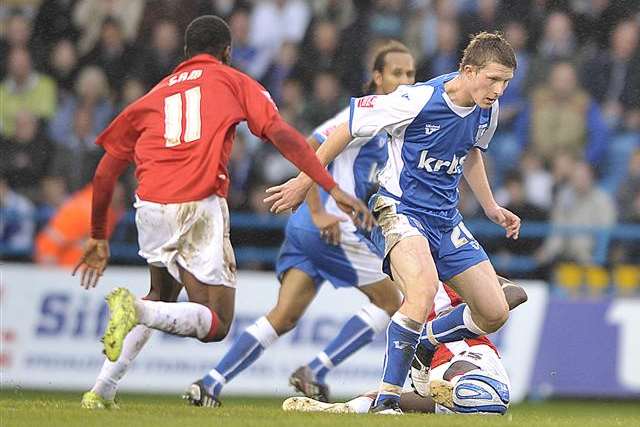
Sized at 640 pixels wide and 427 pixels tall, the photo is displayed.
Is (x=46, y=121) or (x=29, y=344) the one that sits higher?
(x=46, y=121)

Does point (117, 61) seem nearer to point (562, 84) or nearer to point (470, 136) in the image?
point (562, 84)

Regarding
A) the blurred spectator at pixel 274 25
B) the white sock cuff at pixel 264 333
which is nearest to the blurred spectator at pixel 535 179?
the blurred spectator at pixel 274 25

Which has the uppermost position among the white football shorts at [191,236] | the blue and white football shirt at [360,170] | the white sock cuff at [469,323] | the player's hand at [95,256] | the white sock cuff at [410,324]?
the blue and white football shirt at [360,170]

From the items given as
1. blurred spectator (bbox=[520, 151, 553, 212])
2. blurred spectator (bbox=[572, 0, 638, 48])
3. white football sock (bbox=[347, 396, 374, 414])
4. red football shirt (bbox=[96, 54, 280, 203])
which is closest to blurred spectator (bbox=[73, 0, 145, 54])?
blurred spectator (bbox=[520, 151, 553, 212])

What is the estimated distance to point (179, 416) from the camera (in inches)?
273

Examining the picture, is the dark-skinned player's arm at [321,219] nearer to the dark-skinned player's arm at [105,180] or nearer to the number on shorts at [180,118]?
the number on shorts at [180,118]

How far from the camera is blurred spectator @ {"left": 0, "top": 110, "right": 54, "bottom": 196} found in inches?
560

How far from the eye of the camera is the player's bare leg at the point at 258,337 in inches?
347

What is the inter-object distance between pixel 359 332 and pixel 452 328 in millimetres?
Result: 1906

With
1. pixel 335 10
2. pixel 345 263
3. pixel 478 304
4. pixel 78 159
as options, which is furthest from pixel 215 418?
pixel 335 10

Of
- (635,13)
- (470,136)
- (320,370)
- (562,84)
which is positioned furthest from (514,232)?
(635,13)

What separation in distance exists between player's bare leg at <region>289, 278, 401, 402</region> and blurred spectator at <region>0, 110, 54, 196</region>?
5.57 meters

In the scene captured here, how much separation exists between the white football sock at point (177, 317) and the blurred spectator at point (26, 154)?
23.7ft

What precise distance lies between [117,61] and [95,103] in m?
0.54
